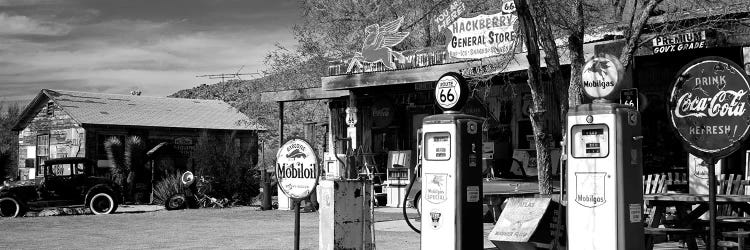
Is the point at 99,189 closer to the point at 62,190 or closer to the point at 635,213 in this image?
the point at 62,190

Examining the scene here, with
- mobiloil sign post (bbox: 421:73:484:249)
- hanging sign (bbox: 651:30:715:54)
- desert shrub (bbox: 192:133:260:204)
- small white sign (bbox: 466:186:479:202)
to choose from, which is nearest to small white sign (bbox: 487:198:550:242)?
mobiloil sign post (bbox: 421:73:484:249)

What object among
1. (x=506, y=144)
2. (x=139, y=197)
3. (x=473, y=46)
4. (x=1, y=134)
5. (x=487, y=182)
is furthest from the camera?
(x=1, y=134)

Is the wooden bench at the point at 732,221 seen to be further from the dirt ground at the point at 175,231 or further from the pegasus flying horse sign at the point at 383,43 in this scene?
the pegasus flying horse sign at the point at 383,43

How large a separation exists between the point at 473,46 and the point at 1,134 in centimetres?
4138

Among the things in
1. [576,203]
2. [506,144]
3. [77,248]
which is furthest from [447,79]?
[506,144]

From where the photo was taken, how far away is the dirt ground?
1302 cm

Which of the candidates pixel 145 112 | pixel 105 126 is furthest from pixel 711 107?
pixel 145 112

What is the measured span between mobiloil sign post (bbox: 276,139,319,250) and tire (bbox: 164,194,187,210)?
14392 mm

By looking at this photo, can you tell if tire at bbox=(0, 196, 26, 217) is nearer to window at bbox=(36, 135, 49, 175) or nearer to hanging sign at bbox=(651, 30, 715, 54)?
window at bbox=(36, 135, 49, 175)

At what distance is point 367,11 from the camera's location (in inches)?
1211

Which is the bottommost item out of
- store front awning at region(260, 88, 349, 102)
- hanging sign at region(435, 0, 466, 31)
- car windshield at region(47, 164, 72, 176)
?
car windshield at region(47, 164, 72, 176)

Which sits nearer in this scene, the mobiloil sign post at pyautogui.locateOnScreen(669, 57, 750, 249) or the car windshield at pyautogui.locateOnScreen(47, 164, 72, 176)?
the mobiloil sign post at pyautogui.locateOnScreen(669, 57, 750, 249)

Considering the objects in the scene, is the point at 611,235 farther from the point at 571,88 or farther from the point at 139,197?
the point at 139,197

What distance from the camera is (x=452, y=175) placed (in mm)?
9016
